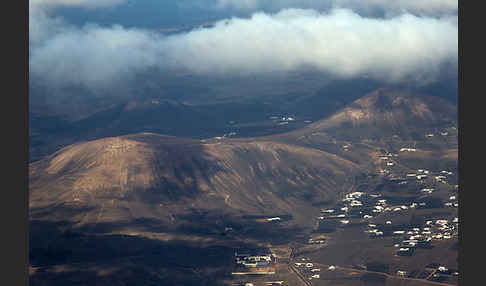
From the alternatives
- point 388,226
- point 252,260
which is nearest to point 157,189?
point 252,260

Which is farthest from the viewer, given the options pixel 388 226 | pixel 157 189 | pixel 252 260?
pixel 157 189

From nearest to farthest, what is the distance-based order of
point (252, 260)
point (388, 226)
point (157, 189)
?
point (252, 260) < point (388, 226) < point (157, 189)

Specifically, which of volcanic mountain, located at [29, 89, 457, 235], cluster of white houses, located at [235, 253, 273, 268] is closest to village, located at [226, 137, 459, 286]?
cluster of white houses, located at [235, 253, 273, 268]

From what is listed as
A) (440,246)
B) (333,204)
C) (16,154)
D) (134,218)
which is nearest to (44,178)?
(134,218)

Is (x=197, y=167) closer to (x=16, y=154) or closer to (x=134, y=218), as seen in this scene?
(x=134, y=218)

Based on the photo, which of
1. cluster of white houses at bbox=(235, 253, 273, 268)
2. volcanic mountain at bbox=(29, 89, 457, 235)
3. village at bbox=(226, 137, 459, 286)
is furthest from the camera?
volcanic mountain at bbox=(29, 89, 457, 235)

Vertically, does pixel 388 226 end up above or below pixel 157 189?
below

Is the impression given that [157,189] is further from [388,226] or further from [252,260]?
[388,226]

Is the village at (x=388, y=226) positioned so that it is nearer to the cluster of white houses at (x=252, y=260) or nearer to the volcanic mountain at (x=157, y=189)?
the cluster of white houses at (x=252, y=260)

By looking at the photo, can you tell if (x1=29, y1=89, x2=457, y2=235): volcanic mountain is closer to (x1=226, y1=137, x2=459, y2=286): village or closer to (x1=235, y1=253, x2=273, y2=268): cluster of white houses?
(x1=226, y1=137, x2=459, y2=286): village

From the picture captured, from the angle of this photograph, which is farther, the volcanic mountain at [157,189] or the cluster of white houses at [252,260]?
the volcanic mountain at [157,189]

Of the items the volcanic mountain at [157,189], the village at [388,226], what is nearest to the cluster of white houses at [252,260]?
the village at [388,226]
